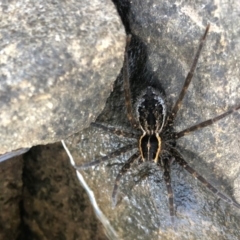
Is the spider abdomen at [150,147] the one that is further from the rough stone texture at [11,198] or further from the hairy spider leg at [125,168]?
the rough stone texture at [11,198]

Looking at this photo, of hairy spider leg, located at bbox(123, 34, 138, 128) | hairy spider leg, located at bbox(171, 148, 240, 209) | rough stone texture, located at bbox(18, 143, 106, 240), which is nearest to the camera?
hairy spider leg, located at bbox(123, 34, 138, 128)

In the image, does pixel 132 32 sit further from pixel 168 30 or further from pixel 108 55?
pixel 108 55

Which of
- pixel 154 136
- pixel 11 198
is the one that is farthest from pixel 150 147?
pixel 11 198

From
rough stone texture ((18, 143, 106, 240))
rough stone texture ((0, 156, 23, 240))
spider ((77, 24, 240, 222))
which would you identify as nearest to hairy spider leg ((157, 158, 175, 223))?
spider ((77, 24, 240, 222))

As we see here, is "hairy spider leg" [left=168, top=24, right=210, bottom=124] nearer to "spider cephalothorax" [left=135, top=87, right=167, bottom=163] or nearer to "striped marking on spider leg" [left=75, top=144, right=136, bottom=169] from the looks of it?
"spider cephalothorax" [left=135, top=87, right=167, bottom=163]

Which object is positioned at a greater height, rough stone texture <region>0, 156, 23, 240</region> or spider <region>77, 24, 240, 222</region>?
spider <region>77, 24, 240, 222</region>

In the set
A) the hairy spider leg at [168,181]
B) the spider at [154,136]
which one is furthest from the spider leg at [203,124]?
the hairy spider leg at [168,181]

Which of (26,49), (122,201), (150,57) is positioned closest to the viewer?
(26,49)

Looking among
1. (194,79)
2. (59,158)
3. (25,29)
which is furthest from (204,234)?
(25,29)
